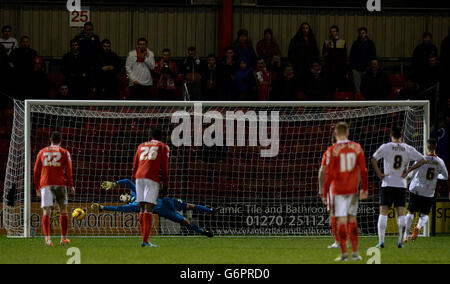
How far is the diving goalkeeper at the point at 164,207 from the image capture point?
13.2 m

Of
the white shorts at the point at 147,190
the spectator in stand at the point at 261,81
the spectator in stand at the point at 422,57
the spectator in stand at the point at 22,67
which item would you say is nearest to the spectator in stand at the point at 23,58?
the spectator in stand at the point at 22,67

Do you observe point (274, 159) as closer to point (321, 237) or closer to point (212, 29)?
point (321, 237)

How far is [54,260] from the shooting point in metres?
9.87

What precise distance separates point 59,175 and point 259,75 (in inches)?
236

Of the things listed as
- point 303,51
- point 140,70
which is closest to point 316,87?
point 303,51

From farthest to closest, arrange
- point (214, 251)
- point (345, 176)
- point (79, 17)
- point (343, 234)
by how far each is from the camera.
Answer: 1. point (79, 17)
2. point (214, 251)
3. point (345, 176)
4. point (343, 234)

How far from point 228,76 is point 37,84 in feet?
12.9

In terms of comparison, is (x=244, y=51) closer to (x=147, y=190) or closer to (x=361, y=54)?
(x=361, y=54)

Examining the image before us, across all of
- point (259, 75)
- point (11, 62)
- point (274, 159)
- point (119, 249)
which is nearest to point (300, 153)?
point (274, 159)

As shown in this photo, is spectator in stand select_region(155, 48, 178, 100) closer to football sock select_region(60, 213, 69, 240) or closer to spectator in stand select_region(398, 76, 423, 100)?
spectator in stand select_region(398, 76, 423, 100)

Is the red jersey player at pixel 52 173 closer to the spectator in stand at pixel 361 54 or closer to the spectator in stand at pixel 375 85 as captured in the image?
the spectator in stand at pixel 375 85

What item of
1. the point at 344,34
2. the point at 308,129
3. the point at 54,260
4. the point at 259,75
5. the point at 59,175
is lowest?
the point at 54,260

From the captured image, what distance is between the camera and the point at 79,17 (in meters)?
20.2

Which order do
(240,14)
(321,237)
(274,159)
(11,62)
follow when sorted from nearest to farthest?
(321,237)
(274,159)
(11,62)
(240,14)
